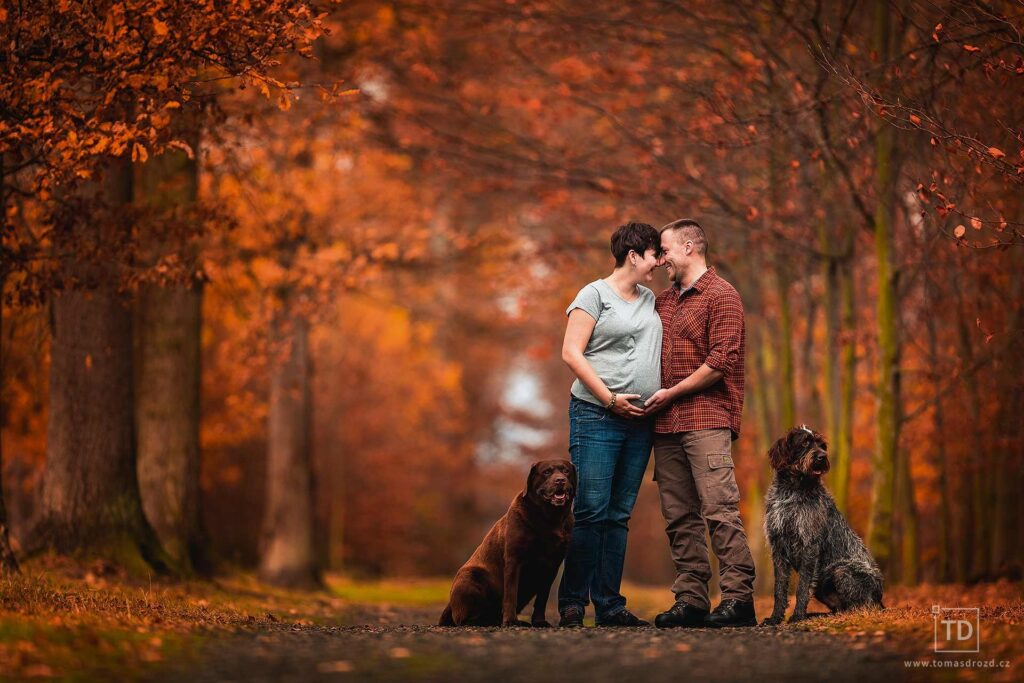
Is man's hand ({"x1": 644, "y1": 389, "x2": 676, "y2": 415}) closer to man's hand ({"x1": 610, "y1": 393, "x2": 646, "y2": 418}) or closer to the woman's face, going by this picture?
man's hand ({"x1": 610, "y1": 393, "x2": 646, "y2": 418})

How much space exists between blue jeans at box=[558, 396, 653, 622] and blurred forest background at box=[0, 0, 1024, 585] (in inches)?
97.9

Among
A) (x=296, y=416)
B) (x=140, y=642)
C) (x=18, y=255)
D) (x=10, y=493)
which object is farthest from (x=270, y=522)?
(x=140, y=642)

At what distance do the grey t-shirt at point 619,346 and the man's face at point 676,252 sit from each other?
383mm

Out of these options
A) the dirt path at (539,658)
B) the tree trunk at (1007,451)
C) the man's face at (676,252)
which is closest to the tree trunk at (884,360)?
the tree trunk at (1007,451)

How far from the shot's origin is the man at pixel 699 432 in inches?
288

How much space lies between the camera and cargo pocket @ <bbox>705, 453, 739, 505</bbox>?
7.30 meters

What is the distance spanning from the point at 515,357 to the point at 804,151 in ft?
94.4

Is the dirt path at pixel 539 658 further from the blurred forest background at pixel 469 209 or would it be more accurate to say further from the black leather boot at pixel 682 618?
the blurred forest background at pixel 469 209

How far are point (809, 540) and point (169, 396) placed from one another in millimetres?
7232

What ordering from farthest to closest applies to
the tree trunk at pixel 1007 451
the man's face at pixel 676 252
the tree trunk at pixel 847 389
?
the tree trunk at pixel 1007 451 → the tree trunk at pixel 847 389 → the man's face at pixel 676 252

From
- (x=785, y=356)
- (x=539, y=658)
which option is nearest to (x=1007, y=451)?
(x=785, y=356)

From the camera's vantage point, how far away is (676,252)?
7.59 metres

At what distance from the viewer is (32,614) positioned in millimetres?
6383

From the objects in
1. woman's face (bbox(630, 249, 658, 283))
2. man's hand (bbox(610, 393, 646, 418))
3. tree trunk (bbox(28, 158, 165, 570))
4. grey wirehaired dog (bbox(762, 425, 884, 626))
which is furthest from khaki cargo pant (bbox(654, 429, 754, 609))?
tree trunk (bbox(28, 158, 165, 570))
